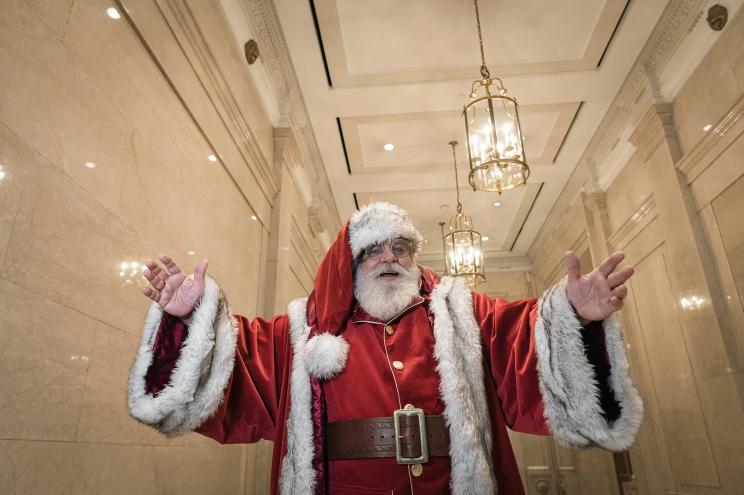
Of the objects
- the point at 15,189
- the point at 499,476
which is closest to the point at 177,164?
the point at 15,189

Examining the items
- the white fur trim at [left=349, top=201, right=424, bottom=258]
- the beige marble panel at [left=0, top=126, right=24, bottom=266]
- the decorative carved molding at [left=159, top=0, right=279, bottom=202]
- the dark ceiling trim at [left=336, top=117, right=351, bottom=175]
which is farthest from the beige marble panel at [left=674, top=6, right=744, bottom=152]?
the beige marble panel at [left=0, top=126, right=24, bottom=266]

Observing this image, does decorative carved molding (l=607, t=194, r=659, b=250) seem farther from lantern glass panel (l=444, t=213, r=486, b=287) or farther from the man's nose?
the man's nose

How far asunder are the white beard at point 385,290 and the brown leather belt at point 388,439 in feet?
1.55

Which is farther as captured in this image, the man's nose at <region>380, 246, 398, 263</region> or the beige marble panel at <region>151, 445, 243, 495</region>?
the beige marble panel at <region>151, 445, 243, 495</region>

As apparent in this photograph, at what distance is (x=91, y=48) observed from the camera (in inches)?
84.9

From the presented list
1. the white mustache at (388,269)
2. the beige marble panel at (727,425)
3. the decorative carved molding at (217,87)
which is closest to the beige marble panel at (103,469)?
the white mustache at (388,269)

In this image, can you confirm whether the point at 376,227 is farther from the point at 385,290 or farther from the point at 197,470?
the point at 197,470

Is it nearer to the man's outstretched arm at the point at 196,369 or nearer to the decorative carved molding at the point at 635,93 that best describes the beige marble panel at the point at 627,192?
the decorative carved molding at the point at 635,93

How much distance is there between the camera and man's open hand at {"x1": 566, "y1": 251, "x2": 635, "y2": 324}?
168 cm

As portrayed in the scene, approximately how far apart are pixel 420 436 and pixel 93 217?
1.58 metres

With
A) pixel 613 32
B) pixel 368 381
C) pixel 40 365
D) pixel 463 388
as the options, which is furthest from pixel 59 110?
pixel 613 32

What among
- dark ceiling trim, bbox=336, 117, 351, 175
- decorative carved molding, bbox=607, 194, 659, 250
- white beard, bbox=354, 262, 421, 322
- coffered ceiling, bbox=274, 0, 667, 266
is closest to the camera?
white beard, bbox=354, 262, 421, 322

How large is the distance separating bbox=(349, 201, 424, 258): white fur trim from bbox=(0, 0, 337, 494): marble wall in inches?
41.6

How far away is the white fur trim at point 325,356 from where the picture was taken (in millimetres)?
1962
